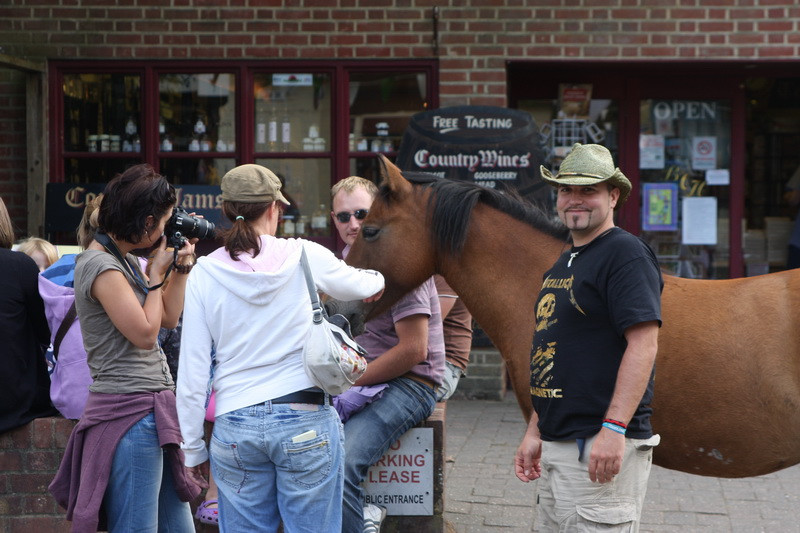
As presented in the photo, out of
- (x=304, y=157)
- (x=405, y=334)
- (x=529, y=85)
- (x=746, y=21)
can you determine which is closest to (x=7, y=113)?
(x=304, y=157)

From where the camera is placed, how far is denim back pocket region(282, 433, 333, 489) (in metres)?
3.04

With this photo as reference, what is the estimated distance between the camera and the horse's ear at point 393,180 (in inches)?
154

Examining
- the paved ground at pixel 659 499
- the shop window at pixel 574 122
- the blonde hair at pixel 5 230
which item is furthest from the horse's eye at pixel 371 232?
the shop window at pixel 574 122

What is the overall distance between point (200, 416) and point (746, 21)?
6.75m

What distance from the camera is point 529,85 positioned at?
8875 millimetres

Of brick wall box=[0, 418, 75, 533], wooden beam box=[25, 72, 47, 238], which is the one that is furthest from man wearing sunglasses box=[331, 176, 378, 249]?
wooden beam box=[25, 72, 47, 238]

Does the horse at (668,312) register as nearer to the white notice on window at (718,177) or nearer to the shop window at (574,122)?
the shop window at (574,122)

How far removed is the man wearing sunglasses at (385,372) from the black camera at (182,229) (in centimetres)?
81

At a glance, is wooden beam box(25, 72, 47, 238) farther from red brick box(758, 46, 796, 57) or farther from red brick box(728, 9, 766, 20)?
red brick box(758, 46, 796, 57)

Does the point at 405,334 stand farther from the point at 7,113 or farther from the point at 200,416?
the point at 7,113

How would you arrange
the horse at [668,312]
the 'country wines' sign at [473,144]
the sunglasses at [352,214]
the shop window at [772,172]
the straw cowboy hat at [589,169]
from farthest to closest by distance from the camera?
the shop window at [772,172], the 'country wines' sign at [473,144], the sunglasses at [352,214], the horse at [668,312], the straw cowboy hat at [589,169]

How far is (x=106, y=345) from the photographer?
3.43 metres

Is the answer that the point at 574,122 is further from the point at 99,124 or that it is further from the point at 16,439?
the point at 16,439

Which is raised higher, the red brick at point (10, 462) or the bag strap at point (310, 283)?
the bag strap at point (310, 283)
